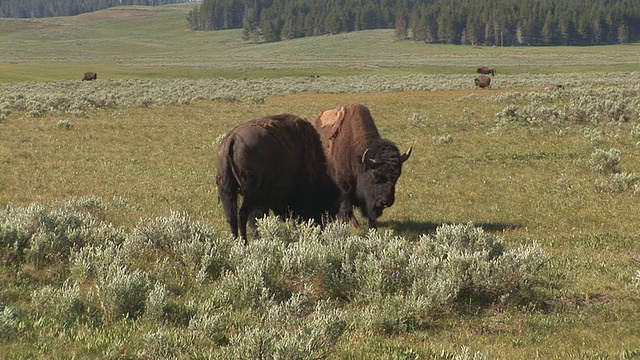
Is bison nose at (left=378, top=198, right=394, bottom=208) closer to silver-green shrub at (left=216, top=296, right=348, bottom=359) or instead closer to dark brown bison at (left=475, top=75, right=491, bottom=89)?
silver-green shrub at (left=216, top=296, right=348, bottom=359)

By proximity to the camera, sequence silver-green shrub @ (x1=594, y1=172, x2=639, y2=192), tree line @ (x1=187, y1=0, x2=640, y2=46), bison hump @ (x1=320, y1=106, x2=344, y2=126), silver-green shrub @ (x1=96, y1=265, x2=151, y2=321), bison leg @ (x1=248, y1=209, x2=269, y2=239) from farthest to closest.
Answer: tree line @ (x1=187, y1=0, x2=640, y2=46), silver-green shrub @ (x1=594, y1=172, x2=639, y2=192), bison hump @ (x1=320, y1=106, x2=344, y2=126), bison leg @ (x1=248, y1=209, x2=269, y2=239), silver-green shrub @ (x1=96, y1=265, x2=151, y2=321)

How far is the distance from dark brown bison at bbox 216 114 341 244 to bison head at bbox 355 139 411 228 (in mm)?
699

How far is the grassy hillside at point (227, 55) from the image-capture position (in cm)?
7094

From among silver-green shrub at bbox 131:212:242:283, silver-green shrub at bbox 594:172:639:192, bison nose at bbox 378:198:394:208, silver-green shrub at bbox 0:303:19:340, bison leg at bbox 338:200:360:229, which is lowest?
silver-green shrub at bbox 594:172:639:192

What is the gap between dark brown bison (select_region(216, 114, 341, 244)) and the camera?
26.8ft

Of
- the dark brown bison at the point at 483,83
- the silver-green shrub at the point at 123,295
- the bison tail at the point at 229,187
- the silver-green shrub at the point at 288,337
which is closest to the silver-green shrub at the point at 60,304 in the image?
the silver-green shrub at the point at 123,295

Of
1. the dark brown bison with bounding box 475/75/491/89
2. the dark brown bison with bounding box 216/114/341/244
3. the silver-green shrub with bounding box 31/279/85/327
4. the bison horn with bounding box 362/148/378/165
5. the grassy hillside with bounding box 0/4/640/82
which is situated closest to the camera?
the silver-green shrub with bounding box 31/279/85/327

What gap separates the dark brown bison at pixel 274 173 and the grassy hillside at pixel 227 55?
170 feet

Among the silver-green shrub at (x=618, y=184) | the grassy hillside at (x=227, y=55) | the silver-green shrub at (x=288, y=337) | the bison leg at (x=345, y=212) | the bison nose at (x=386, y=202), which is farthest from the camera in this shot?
the grassy hillside at (x=227, y=55)

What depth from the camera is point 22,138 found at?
18.4 metres

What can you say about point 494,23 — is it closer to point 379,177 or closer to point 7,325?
point 379,177

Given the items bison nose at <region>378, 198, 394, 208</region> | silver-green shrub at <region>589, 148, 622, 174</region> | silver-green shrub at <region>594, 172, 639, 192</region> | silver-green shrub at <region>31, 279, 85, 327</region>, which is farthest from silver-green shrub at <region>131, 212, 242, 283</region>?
silver-green shrub at <region>589, 148, 622, 174</region>

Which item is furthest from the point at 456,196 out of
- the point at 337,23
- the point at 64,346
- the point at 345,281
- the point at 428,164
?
the point at 337,23

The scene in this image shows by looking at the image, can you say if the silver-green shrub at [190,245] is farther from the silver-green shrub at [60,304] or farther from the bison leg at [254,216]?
the silver-green shrub at [60,304]
